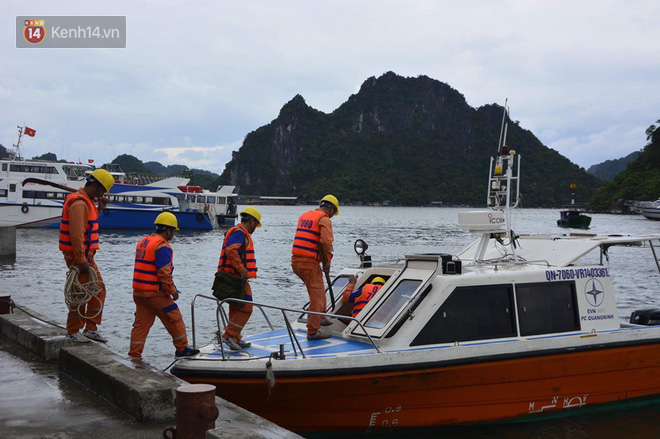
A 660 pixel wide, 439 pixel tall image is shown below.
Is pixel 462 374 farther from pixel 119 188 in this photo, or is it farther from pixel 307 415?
pixel 119 188

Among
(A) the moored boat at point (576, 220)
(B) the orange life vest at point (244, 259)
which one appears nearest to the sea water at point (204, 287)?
(B) the orange life vest at point (244, 259)

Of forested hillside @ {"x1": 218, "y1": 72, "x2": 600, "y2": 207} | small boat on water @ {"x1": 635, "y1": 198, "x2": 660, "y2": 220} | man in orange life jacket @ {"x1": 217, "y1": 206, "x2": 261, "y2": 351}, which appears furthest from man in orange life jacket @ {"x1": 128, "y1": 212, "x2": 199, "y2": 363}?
forested hillside @ {"x1": 218, "y1": 72, "x2": 600, "y2": 207}

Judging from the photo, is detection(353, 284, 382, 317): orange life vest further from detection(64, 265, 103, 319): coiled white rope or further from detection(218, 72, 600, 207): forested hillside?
detection(218, 72, 600, 207): forested hillside

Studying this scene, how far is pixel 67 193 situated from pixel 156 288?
43155mm

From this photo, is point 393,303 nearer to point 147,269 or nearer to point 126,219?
point 147,269

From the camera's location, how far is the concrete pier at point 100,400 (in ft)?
15.3

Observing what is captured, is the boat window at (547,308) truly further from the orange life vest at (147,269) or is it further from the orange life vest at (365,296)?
the orange life vest at (147,269)

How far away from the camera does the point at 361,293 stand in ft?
26.0

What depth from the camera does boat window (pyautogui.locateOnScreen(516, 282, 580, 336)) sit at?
714 centimetres

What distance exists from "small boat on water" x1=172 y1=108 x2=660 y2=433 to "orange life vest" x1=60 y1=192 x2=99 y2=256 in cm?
143

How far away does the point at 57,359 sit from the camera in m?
6.75

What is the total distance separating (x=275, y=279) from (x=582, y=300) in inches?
656

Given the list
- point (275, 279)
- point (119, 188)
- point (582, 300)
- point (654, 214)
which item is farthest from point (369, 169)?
point (582, 300)

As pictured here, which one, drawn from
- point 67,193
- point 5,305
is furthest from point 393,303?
point 67,193
